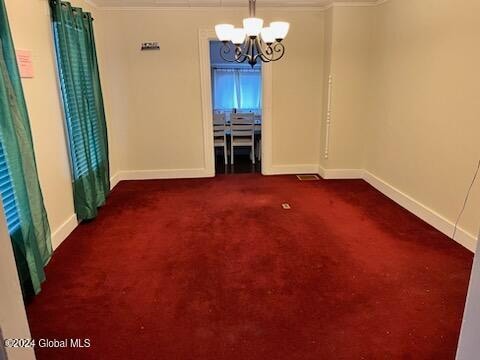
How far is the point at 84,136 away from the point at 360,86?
3.48 metres

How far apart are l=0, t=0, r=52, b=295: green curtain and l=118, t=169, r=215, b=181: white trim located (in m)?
2.61

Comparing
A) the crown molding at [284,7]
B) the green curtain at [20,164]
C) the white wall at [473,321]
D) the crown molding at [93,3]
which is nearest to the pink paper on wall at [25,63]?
the green curtain at [20,164]

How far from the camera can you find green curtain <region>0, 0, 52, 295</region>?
2074 mm

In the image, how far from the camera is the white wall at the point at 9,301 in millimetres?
855

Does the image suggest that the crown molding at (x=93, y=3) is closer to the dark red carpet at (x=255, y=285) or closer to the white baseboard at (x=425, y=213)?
the dark red carpet at (x=255, y=285)

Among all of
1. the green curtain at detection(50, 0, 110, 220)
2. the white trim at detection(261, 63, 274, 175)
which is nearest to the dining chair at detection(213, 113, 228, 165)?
the white trim at detection(261, 63, 274, 175)

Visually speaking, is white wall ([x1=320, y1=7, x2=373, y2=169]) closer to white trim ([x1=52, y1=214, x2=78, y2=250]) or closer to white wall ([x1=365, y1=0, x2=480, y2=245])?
white wall ([x1=365, y1=0, x2=480, y2=245])

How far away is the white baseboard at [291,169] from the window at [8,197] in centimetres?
349

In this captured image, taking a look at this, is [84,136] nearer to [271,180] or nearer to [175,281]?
[175,281]

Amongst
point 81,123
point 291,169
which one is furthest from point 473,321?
point 291,169

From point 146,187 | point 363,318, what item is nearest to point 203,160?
point 146,187

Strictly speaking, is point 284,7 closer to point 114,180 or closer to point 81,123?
point 81,123

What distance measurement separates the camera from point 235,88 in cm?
809

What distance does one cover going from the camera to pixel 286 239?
3.04 m
